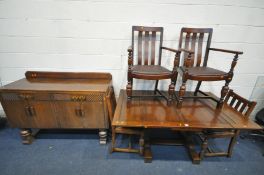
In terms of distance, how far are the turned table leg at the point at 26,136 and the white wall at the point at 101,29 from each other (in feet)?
2.48

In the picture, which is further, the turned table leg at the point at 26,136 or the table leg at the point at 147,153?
the turned table leg at the point at 26,136

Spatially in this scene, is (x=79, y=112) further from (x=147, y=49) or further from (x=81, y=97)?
(x=147, y=49)

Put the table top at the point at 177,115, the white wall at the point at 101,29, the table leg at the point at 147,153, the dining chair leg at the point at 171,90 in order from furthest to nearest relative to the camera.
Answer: the white wall at the point at 101,29 < the dining chair leg at the point at 171,90 < the table leg at the point at 147,153 < the table top at the point at 177,115

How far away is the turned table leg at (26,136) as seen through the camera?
1646mm

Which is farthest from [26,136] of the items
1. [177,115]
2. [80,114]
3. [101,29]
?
[177,115]

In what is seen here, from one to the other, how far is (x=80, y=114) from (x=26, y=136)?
0.68 metres

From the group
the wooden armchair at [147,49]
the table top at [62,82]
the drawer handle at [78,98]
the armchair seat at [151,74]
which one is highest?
the wooden armchair at [147,49]

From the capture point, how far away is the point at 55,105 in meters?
1.54

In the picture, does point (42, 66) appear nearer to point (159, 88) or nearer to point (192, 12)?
point (159, 88)

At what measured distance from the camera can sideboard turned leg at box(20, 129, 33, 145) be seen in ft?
5.40

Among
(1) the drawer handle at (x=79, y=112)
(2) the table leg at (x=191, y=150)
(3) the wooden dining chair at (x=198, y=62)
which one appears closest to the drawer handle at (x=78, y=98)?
(1) the drawer handle at (x=79, y=112)

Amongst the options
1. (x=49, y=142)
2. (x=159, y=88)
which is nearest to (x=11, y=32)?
(x=49, y=142)

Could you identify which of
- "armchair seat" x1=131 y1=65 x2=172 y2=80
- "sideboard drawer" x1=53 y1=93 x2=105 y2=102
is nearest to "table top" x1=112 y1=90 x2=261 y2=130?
"sideboard drawer" x1=53 y1=93 x2=105 y2=102

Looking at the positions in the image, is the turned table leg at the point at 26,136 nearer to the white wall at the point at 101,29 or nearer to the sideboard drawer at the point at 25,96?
the sideboard drawer at the point at 25,96
